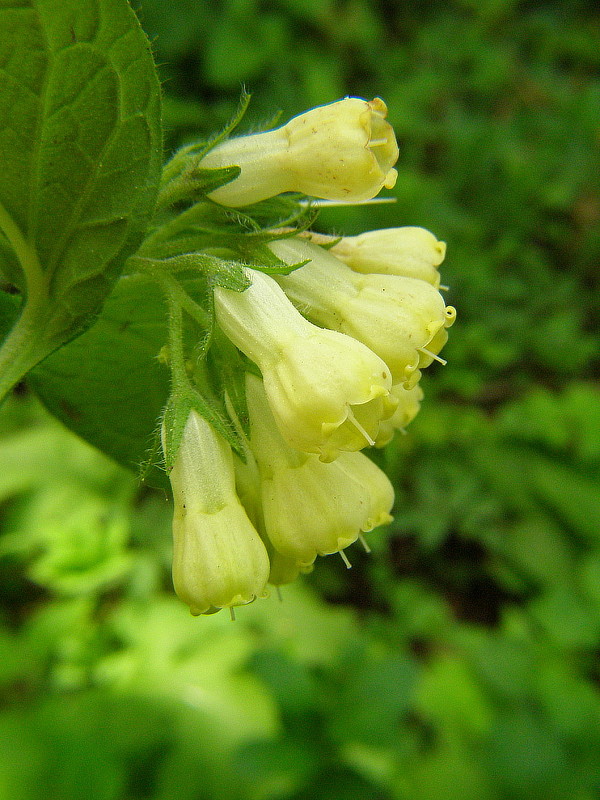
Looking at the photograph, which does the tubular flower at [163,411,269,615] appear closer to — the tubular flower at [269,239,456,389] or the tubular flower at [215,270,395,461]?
the tubular flower at [215,270,395,461]

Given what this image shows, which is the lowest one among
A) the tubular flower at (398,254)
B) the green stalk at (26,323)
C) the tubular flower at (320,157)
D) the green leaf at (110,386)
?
the green leaf at (110,386)

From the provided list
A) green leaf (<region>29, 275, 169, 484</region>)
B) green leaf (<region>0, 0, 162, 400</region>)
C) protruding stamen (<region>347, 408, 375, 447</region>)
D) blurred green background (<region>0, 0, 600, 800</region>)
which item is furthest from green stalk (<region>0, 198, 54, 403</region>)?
protruding stamen (<region>347, 408, 375, 447</region>)

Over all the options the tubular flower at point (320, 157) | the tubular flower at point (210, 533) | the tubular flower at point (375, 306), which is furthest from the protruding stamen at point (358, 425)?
the tubular flower at point (320, 157)

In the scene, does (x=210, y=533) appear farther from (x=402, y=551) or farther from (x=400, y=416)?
(x=402, y=551)

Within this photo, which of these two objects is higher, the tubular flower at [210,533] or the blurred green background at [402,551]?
the tubular flower at [210,533]

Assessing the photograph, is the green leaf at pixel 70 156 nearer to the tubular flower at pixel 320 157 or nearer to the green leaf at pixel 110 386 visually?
the tubular flower at pixel 320 157

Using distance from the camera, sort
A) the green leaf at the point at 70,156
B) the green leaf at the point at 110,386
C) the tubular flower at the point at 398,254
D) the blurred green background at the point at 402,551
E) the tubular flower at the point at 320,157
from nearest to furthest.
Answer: the green leaf at the point at 70,156
the tubular flower at the point at 320,157
the tubular flower at the point at 398,254
the green leaf at the point at 110,386
the blurred green background at the point at 402,551

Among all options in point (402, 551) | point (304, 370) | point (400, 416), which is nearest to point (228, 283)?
point (304, 370)
